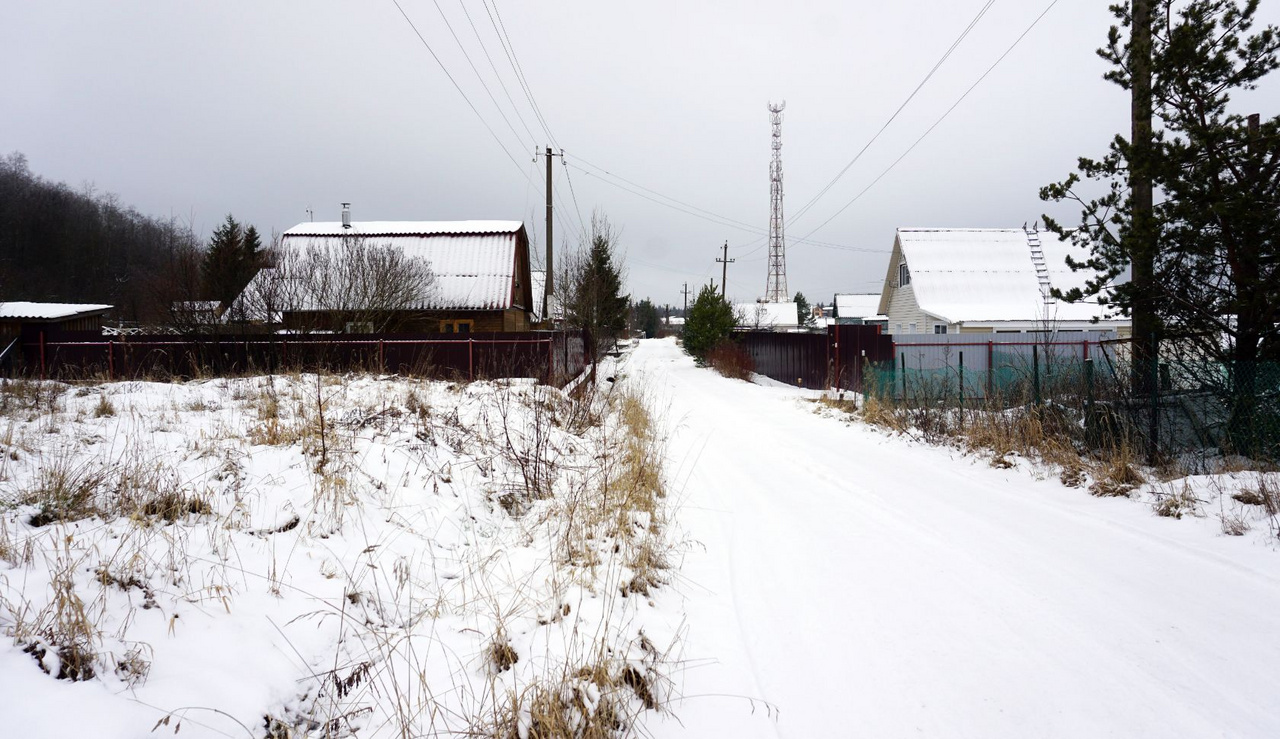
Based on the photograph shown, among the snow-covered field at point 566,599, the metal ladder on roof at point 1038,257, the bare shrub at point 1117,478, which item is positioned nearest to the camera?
the snow-covered field at point 566,599

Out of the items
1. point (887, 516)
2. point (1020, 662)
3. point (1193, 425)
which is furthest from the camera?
point (1193, 425)

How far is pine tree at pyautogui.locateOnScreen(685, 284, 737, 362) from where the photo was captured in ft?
110

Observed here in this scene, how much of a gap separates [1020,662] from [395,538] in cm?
397

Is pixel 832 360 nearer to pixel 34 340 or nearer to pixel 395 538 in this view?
pixel 395 538

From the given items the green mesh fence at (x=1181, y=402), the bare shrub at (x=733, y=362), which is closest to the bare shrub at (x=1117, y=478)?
the green mesh fence at (x=1181, y=402)

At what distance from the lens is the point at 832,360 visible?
1944cm

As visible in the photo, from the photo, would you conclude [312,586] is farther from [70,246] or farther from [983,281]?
[70,246]

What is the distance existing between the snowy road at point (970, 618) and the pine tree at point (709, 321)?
1056 inches

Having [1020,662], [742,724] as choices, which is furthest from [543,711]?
[1020,662]

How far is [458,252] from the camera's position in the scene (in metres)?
26.7

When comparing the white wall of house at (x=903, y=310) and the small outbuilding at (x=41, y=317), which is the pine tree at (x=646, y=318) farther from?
the small outbuilding at (x=41, y=317)

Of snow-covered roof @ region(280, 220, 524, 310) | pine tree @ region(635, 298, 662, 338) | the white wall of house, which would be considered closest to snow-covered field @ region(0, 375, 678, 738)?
snow-covered roof @ region(280, 220, 524, 310)

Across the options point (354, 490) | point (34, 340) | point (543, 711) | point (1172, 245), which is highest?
point (1172, 245)

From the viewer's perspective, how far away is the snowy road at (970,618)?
2842 millimetres
